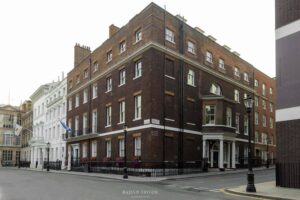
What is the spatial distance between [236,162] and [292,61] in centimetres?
2538

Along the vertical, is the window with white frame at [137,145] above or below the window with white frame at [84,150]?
above

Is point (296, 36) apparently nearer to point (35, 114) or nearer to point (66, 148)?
point (66, 148)

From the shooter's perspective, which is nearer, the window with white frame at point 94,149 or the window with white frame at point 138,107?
the window with white frame at point 138,107

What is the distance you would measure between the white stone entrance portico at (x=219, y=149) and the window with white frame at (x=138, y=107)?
8.20 metres

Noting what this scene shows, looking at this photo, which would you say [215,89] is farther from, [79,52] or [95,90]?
[79,52]

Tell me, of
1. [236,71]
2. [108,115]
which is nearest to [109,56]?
[108,115]

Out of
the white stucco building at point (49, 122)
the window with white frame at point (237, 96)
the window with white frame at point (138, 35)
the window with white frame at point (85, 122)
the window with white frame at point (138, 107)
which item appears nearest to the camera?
the window with white frame at point (138, 107)

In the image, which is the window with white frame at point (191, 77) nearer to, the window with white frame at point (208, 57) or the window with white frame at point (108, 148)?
the window with white frame at point (208, 57)

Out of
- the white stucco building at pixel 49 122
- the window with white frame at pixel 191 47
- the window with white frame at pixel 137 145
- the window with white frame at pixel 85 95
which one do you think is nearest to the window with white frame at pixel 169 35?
the window with white frame at pixel 191 47

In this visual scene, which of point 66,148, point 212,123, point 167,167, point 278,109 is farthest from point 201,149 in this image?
point 66,148

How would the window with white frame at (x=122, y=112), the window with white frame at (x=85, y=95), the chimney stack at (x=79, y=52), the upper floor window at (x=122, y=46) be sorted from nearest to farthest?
the window with white frame at (x=122, y=112), the upper floor window at (x=122, y=46), the window with white frame at (x=85, y=95), the chimney stack at (x=79, y=52)

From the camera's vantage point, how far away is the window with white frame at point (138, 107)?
34.0 m

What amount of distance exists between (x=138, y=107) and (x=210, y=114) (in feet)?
28.5

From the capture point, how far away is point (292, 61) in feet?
67.6
